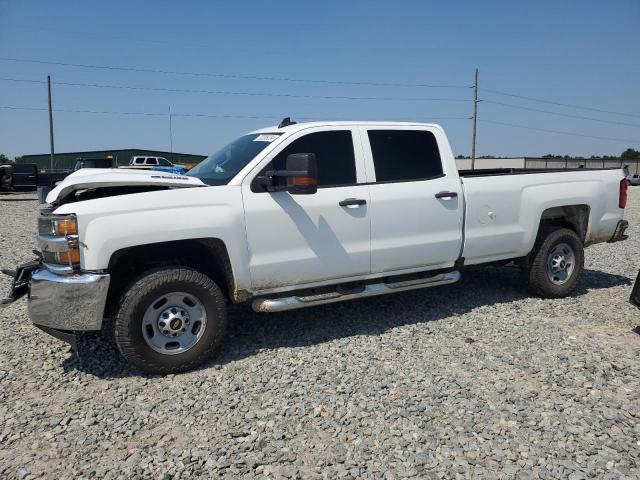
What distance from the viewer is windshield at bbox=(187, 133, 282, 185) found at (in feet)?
14.8

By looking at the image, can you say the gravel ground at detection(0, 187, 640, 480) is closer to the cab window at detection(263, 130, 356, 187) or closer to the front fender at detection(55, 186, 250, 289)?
the front fender at detection(55, 186, 250, 289)

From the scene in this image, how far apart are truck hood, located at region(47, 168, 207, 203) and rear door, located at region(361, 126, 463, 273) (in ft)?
5.70

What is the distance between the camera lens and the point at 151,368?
395cm

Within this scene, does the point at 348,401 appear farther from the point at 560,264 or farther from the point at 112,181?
the point at 560,264

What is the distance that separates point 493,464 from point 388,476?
0.63m

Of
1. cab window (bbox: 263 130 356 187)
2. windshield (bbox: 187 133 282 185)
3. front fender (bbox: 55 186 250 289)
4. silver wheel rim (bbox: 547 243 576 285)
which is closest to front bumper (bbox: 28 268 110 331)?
front fender (bbox: 55 186 250 289)

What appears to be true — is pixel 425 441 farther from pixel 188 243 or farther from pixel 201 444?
pixel 188 243

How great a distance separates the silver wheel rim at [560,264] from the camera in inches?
238

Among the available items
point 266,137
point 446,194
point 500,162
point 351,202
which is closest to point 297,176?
point 351,202

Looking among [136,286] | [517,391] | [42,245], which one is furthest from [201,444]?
[517,391]

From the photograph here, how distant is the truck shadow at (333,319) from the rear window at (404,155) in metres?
1.51

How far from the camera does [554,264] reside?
6.04m

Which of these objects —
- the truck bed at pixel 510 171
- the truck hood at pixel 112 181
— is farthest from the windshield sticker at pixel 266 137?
the truck bed at pixel 510 171

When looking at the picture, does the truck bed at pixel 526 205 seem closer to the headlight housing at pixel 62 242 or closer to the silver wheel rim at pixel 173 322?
the silver wheel rim at pixel 173 322
